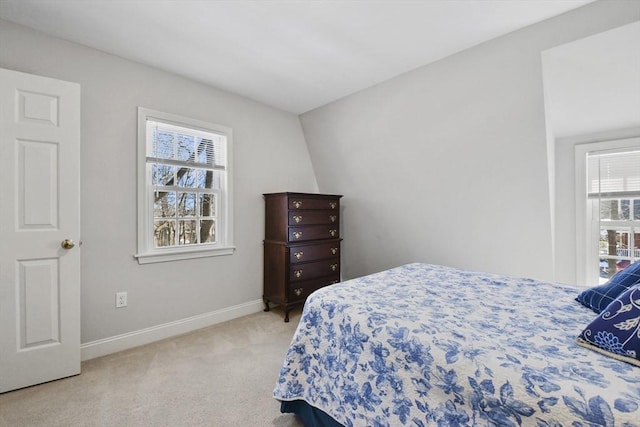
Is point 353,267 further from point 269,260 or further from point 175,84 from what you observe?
point 175,84

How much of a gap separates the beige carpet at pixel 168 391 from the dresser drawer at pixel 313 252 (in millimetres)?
900

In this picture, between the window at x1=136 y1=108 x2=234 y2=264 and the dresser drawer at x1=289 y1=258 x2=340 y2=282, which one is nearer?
the window at x1=136 y1=108 x2=234 y2=264

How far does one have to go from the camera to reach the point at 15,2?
186 cm

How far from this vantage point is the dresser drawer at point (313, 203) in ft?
10.6

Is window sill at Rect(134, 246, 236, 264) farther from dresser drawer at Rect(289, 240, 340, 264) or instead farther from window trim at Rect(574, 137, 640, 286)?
window trim at Rect(574, 137, 640, 286)

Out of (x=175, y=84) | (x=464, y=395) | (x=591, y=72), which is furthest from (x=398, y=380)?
(x=175, y=84)

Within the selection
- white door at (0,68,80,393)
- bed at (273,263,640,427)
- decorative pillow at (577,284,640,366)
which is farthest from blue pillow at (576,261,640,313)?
white door at (0,68,80,393)

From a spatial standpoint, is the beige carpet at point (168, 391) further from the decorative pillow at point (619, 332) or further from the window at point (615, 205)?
the window at point (615, 205)

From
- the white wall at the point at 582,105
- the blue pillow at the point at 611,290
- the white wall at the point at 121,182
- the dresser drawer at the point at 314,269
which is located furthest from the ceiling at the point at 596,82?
the white wall at the point at 121,182

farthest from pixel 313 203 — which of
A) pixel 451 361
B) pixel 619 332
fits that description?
pixel 619 332

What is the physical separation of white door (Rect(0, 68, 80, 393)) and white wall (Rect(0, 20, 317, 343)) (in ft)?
0.78

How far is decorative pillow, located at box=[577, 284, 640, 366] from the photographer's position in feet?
2.98

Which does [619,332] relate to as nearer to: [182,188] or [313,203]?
[313,203]

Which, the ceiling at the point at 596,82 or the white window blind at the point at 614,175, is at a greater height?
the ceiling at the point at 596,82
